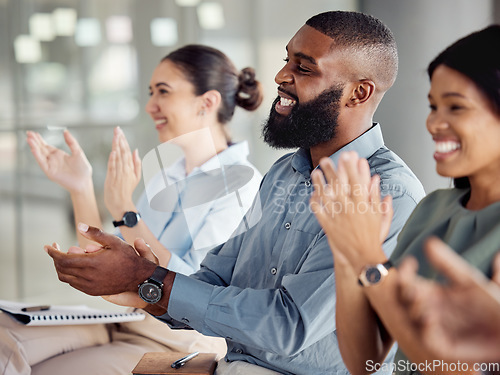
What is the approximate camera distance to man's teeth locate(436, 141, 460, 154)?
0.92 metres

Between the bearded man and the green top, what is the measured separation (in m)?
0.26

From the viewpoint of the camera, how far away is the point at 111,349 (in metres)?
1.92

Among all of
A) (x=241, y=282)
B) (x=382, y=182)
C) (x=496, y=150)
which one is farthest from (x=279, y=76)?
(x=496, y=150)

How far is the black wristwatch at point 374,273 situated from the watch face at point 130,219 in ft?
4.62

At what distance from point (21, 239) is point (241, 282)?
2776 mm

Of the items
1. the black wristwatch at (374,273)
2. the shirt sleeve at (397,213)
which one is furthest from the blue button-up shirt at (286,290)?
the black wristwatch at (374,273)

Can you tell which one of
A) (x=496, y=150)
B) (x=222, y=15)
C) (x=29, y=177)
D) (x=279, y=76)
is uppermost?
(x=222, y=15)

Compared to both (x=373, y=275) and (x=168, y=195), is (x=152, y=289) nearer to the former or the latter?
(x=373, y=275)

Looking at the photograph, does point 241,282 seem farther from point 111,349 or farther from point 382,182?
point 111,349

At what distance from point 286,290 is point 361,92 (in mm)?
543

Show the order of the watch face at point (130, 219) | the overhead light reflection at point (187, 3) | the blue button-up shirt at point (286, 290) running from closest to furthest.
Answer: the blue button-up shirt at point (286, 290)
the watch face at point (130, 219)
the overhead light reflection at point (187, 3)

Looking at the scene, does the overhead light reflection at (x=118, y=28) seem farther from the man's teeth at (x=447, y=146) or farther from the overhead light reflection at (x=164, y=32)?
the man's teeth at (x=447, y=146)

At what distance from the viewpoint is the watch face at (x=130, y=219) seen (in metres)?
2.17

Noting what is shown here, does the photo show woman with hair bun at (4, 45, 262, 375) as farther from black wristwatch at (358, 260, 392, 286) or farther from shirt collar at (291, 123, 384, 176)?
black wristwatch at (358, 260, 392, 286)
